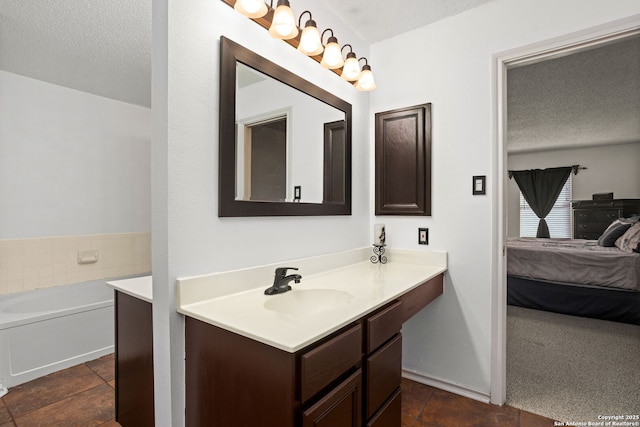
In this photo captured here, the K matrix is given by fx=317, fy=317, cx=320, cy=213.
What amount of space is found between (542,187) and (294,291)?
6.39m

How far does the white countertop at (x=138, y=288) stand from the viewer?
4.61 feet

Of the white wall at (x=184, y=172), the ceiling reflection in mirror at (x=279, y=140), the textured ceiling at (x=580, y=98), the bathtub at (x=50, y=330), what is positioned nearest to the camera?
the white wall at (x=184, y=172)

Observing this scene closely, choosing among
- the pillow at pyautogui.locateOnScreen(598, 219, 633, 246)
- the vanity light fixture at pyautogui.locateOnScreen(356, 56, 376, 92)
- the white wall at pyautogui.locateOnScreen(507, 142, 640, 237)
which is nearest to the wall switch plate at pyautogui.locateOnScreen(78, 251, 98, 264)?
the vanity light fixture at pyautogui.locateOnScreen(356, 56, 376, 92)

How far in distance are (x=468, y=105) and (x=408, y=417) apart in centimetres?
186

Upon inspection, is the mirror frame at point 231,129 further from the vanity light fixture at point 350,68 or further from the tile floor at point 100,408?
the tile floor at point 100,408

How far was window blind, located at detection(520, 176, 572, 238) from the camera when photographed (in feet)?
19.5

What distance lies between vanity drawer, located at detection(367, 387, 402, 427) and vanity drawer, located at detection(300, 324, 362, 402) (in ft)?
0.99

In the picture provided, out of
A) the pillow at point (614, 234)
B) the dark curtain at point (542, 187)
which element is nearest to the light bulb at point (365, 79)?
the pillow at point (614, 234)

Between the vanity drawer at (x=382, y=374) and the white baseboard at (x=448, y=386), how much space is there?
2.72 ft

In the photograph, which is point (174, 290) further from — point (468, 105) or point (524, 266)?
point (524, 266)

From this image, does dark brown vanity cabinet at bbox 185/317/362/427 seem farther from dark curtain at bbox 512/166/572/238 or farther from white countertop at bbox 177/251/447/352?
dark curtain at bbox 512/166/572/238

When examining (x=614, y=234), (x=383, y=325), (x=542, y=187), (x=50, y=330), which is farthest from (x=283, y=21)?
(x=542, y=187)

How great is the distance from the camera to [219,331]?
3.53ft

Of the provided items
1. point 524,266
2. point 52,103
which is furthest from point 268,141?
point 524,266
